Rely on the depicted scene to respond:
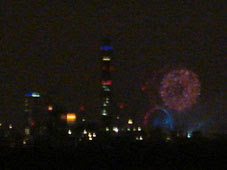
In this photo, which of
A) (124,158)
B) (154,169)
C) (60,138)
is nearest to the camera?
(154,169)

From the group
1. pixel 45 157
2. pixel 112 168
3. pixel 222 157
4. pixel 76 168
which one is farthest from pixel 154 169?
pixel 45 157

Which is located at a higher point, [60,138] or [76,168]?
[60,138]

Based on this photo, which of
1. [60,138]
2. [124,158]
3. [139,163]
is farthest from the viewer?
[60,138]

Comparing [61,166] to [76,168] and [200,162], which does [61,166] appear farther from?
[200,162]

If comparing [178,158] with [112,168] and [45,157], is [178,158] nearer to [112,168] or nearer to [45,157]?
[112,168]

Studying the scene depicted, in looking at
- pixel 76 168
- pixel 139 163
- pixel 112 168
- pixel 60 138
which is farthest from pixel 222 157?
pixel 60 138

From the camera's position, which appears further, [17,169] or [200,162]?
[200,162]

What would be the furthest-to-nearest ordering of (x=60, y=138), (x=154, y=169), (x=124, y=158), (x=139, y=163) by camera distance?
(x=60, y=138) → (x=124, y=158) → (x=139, y=163) → (x=154, y=169)

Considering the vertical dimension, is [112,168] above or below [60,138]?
below

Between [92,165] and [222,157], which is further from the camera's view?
[222,157]
